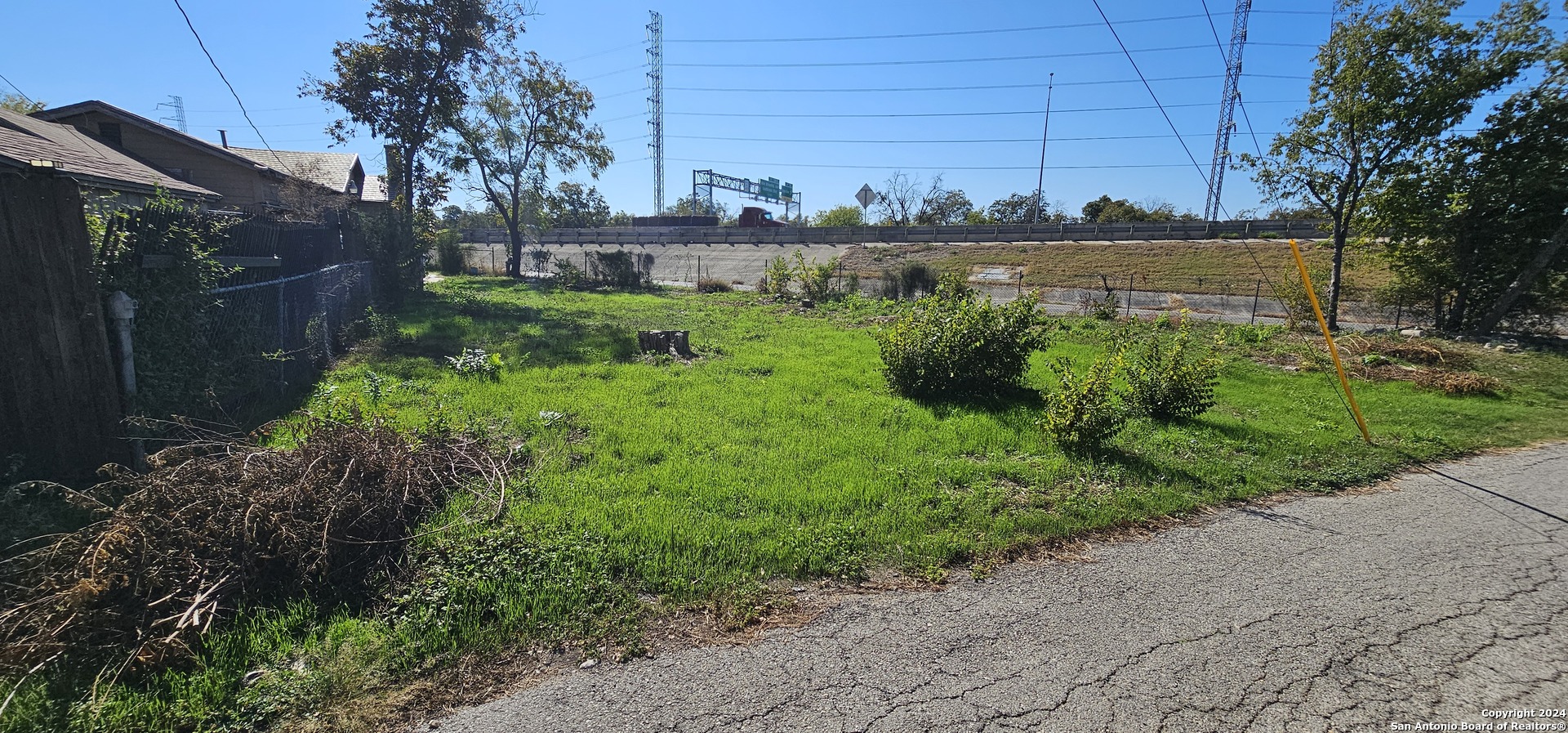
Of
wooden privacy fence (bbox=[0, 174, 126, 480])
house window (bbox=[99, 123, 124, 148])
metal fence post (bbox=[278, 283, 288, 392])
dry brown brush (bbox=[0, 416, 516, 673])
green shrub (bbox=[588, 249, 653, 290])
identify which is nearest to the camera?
dry brown brush (bbox=[0, 416, 516, 673])

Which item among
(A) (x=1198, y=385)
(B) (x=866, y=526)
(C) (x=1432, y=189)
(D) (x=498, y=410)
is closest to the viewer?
(B) (x=866, y=526)

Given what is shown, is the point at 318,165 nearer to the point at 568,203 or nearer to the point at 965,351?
the point at 568,203

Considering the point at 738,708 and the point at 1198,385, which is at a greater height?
the point at 1198,385

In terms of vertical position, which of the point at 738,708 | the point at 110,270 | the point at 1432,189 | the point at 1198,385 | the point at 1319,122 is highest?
the point at 1319,122

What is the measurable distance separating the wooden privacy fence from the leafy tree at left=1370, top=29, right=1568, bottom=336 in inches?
922

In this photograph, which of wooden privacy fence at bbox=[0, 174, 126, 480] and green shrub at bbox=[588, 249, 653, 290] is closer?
wooden privacy fence at bbox=[0, 174, 126, 480]

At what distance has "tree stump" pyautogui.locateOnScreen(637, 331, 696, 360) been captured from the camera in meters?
10.9

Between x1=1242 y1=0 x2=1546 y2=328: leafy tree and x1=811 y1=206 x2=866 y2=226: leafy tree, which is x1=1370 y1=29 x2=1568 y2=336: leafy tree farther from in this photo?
x1=811 y1=206 x2=866 y2=226: leafy tree

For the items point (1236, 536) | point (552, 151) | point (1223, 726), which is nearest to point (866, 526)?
point (1223, 726)

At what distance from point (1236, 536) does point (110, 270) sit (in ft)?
28.9

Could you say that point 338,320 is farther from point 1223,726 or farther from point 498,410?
point 1223,726

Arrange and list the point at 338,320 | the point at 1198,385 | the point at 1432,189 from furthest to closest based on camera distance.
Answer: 1. the point at 1432,189
2. the point at 338,320
3. the point at 1198,385

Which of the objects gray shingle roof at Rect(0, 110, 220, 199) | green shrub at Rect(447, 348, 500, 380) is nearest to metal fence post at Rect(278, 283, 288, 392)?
green shrub at Rect(447, 348, 500, 380)

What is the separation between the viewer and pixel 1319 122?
16.1 meters
